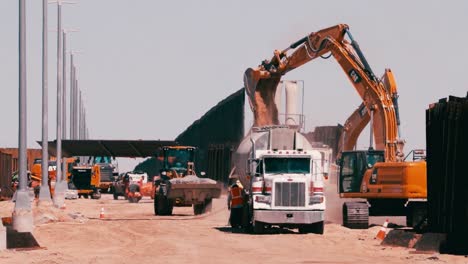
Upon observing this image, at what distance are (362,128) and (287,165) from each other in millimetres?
25196

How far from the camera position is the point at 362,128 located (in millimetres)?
61406

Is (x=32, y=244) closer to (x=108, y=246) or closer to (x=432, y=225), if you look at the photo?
(x=108, y=246)

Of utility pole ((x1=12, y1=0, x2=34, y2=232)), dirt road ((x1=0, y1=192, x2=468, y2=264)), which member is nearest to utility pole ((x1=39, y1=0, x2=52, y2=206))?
dirt road ((x1=0, y1=192, x2=468, y2=264))

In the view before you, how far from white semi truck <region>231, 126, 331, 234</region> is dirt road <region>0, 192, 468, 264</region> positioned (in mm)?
561

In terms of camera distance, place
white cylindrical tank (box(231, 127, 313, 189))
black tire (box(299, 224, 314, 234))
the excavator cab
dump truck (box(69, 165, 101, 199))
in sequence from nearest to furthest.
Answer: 1. black tire (box(299, 224, 314, 234))
2. white cylindrical tank (box(231, 127, 313, 189))
3. the excavator cab
4. dump truck (box(69, 165, 101, 199))

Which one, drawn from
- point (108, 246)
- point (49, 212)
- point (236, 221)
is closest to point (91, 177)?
point (49, 212)

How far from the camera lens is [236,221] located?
39500mm

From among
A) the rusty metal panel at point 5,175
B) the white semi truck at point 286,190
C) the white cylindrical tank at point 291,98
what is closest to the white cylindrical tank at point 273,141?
the white semi truck at point 286,190

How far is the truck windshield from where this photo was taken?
120ft

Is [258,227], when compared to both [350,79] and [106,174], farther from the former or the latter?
[106,174]

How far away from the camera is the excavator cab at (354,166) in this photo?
42.5 meters

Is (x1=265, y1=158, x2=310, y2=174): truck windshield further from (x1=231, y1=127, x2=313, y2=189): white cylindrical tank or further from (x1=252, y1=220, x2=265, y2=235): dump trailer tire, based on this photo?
(x1=231, y1=127, x2=313, y2=189): white cylindrical tank

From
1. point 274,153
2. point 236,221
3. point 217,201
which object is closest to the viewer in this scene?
point 274,153

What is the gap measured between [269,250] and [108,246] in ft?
13.9
